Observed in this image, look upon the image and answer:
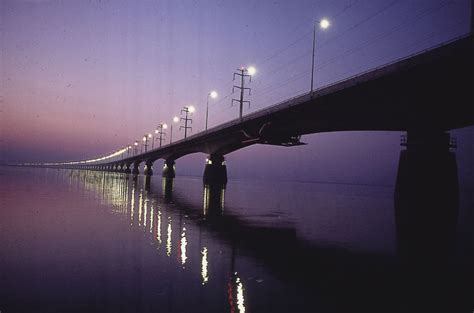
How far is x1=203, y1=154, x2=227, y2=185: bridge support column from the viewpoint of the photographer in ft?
233

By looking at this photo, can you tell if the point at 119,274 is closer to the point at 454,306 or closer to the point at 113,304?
the point at 113,304

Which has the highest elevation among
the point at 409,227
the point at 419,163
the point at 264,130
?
the point at 264,130

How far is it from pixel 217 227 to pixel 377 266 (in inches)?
310

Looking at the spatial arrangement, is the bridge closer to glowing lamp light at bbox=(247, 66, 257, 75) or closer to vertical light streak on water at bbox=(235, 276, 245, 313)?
glowing lamp light at bbox=(247, 66, 257, 75)

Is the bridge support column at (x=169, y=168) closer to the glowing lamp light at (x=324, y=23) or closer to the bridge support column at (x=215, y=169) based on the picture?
the bridge support column at (x=215, y=169)

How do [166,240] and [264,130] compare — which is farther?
[264,130]

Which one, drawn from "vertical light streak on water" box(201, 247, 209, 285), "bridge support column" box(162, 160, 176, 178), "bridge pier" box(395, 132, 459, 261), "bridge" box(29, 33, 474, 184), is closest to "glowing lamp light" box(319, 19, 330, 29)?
"bridge" box(29, 33, 474, 184)

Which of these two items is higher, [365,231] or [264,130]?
[264,130]

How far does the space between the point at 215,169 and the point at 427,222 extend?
5049cm

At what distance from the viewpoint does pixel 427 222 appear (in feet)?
76.7

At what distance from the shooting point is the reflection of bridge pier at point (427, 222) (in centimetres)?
794

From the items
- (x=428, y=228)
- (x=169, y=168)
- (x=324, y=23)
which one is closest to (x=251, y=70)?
(x=324, y=23)

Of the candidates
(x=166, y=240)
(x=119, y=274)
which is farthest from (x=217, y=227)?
(x=119, y=274)

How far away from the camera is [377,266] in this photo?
10125 millimetres
